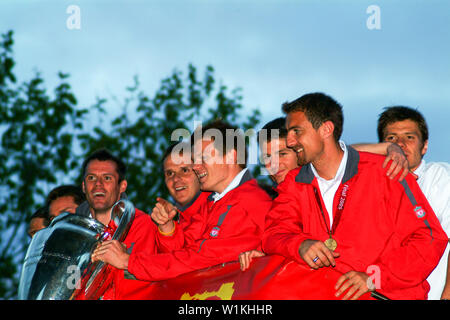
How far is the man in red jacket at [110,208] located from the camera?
4727mm

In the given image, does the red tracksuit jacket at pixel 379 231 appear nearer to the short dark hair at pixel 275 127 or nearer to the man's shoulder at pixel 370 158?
the man's shoulder at pixel 370 158

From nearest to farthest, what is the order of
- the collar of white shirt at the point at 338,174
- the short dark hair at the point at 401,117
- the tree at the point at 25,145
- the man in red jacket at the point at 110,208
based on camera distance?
1. the collar of white shirt at the point at 338,174
2. the man in red jacket at the point at 110,208
3. the short dark hair at the point at 401,117
4. the tree at the point at 25,145

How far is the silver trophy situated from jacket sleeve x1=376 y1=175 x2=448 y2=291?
177 centimetres

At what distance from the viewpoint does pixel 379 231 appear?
3.89 meters

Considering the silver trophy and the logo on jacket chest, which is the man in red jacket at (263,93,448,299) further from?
the silver trophy

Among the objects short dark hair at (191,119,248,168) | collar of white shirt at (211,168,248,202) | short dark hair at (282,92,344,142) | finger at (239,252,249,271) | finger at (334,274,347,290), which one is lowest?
finger at (334,274,347,290)

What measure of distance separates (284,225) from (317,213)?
234mm

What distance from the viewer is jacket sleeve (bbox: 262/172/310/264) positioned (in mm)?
3955

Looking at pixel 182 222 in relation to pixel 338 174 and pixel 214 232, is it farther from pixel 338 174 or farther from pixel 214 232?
pixel 338 174

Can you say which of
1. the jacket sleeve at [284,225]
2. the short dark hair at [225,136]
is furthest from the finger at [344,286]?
the short dark hair at [225,136]

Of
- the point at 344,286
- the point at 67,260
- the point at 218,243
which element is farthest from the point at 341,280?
the point at 67,260

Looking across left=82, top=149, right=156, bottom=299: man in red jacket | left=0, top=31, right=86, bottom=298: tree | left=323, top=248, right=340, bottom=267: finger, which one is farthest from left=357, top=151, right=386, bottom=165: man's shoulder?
left=0, top=31, right=86, bottom=298: tree
